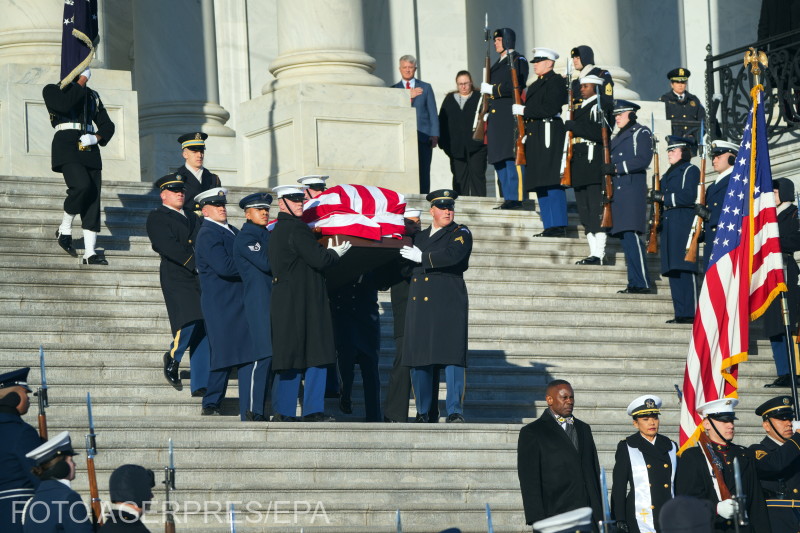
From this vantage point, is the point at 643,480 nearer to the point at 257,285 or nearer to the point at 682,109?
the point at 257,285


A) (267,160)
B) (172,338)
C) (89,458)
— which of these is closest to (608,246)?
(267,160)

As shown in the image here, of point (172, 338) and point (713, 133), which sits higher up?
point (713, 133)

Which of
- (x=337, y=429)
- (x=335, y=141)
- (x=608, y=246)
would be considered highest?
(x=335, y=141)

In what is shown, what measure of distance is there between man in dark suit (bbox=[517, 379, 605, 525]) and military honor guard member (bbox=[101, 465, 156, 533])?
2943mm

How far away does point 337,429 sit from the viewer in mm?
12484

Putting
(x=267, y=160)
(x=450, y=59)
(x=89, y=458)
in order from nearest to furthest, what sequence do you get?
1. (x=89, y=458)
2. (x=267, y=160)
3. (x=450, y=59)

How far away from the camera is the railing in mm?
20906

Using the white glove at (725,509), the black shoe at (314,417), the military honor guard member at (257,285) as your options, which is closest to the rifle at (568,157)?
the military honor guard member at (257,285)

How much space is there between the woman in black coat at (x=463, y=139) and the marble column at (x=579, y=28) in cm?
147

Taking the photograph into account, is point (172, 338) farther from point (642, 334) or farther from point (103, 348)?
point (642, 334)

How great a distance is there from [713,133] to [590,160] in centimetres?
416

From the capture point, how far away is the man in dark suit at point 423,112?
2016 centimetres

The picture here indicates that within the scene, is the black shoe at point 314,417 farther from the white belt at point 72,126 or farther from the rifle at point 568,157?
the rifle at point 568,157

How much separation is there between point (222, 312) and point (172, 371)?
80cm
